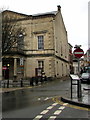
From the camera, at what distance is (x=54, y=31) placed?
41.2 metres

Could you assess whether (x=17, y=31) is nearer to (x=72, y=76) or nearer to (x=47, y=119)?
(x=72, y=76)

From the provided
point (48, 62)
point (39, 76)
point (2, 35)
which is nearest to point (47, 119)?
point (2, 35)

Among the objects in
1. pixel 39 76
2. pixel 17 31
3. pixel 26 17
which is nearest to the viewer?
pixel 17 31

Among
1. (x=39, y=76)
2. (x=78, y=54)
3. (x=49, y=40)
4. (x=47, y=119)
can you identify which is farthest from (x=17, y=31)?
(x=47, y=119)

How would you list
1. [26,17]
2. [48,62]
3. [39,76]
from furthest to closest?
[26,17], [48,62], [39,76]

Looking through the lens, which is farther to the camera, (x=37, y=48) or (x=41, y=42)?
(x=37, y=48)

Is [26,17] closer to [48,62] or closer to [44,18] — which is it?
[44,18]

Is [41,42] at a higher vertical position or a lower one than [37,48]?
higher

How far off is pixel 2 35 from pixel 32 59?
18.5m

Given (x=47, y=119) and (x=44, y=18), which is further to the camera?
(x=44, y=18)

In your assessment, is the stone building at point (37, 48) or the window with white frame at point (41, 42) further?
the window with white frame at point (41, 42)

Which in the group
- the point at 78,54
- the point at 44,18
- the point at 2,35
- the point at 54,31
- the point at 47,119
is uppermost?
the point at 44,18

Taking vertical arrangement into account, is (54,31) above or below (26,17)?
below

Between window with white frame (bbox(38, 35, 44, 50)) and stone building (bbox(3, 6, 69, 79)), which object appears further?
window with white frame (bbox(38, 35, 44, 50))
